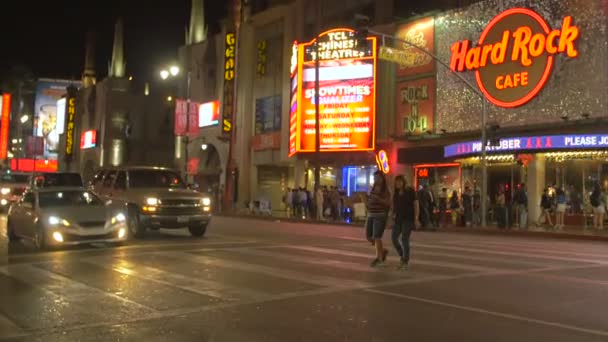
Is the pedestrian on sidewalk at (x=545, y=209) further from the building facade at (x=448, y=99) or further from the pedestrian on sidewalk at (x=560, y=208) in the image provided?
the building facade at (x=448, y=99)

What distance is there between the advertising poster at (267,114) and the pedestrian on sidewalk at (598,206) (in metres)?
23.3

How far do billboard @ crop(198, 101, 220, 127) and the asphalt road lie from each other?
117 ft

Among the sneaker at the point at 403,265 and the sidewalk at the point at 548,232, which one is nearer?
the sneaker at the point at 403,265

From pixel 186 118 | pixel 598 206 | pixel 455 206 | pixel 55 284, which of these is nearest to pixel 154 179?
pixel 55 284

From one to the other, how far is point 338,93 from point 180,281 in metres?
28.0

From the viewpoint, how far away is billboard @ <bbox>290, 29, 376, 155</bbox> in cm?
3616

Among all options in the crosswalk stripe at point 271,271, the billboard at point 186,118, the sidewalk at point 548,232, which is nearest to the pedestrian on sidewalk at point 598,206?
the sidewalk at point 548,232

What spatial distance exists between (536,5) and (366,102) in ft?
34.6

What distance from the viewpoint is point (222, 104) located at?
4762 cm

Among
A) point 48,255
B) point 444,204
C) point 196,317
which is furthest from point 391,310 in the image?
point 444,204

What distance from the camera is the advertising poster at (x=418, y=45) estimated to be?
3381 cm

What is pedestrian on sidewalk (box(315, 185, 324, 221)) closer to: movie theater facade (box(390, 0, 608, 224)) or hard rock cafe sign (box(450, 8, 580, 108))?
movie theater facade (box(390, 0, 608, 224))

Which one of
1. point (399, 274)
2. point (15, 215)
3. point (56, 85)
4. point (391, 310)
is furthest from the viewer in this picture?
point (56, 85)

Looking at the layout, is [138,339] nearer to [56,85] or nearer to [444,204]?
[444,204]
